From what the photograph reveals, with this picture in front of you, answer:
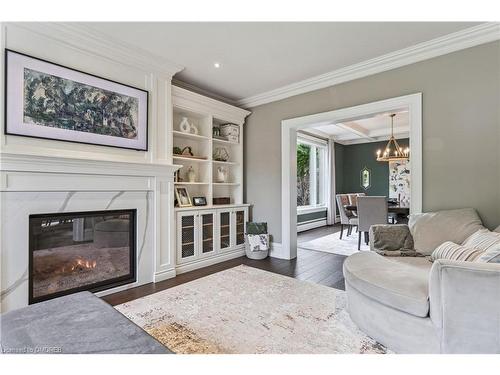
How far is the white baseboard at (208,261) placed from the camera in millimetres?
3349

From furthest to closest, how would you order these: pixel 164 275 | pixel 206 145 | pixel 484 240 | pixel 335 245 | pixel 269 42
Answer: pixel 335 245 → pixel 206 145 → pixel 164 275 → pixel 269 42 → pixel 484 240

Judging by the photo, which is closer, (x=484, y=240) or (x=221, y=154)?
(x=484, y=240)

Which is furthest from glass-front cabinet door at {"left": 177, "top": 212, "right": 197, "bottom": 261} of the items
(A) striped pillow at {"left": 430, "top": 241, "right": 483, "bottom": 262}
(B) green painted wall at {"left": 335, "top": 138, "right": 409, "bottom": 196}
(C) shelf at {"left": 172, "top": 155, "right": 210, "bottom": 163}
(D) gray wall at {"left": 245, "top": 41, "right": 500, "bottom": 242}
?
(B) green painted wall at {"left": 335, "top": 138, "right": 409, "bottom": 196}

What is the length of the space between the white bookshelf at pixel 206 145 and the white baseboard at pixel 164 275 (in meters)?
0.76

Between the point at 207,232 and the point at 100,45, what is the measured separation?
2466 millimetres

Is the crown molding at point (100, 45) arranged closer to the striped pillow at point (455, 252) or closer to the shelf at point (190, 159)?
the shelf at point (190, 159)

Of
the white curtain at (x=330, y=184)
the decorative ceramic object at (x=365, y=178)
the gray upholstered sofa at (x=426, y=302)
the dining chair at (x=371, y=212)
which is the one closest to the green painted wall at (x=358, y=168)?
the decorative ceramic object at (x=365, y=178)

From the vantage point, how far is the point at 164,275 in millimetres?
3090

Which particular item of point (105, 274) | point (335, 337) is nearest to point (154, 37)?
point (105, 274)

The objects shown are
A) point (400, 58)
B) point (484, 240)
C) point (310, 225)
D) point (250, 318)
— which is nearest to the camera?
point (484, 240)

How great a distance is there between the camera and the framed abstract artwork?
2.14 metres

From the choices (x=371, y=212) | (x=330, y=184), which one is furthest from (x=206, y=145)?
(x=330, y=184)

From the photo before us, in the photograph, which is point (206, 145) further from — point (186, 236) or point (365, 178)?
point (365, 178)
